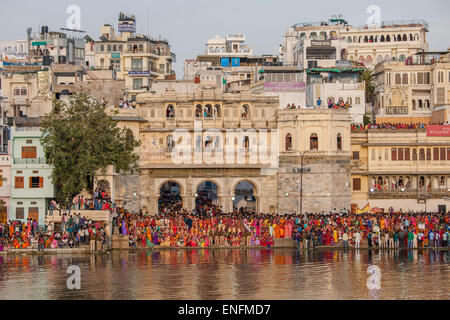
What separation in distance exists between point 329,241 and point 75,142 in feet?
60.0

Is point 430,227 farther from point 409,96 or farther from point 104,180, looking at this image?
point 409,96

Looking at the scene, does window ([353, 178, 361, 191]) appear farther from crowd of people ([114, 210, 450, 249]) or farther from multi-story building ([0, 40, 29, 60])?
multi-story building ([0, 40, 29, 60])

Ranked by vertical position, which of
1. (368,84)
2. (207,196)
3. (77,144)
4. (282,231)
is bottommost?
(282,231)

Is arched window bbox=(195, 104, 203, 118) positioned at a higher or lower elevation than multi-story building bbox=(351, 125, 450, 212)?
higher

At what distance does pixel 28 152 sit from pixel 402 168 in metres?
30.1

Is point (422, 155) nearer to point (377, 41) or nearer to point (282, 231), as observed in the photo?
point (282, 231)

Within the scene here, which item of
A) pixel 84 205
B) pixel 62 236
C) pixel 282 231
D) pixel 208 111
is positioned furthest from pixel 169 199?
pixel 62 236

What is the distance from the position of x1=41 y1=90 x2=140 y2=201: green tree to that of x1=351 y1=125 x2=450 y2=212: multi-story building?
21.3 m

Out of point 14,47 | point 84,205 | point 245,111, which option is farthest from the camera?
point 14,47

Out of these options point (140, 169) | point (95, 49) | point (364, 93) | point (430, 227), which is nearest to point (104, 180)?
point (140, 169)

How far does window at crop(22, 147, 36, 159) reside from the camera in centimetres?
7375

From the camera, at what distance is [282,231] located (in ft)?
234

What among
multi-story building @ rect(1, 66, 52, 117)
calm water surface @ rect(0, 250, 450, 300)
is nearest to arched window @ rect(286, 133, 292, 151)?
calm water surface @ rect(0, 250, 450, 300)

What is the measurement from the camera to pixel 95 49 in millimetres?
124562
